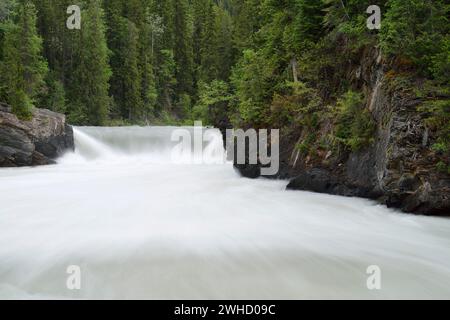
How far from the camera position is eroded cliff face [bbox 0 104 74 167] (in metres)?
17.4

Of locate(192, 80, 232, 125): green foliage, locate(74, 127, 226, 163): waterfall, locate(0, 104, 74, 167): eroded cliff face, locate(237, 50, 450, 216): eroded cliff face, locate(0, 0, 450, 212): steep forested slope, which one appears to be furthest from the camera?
locate(192, 80, 232, 125): green foliage

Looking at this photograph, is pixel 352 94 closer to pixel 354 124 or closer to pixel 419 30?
pixel 354 124

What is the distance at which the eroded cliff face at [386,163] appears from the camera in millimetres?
7309

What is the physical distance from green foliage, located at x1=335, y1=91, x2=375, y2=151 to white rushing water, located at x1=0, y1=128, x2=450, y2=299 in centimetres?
131

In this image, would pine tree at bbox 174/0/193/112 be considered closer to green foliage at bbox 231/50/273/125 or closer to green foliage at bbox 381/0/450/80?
green foliage at bbox 231/50/273/125

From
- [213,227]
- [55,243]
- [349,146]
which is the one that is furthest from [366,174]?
[55,243]

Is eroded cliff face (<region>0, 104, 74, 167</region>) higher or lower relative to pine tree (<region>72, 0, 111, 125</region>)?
lower

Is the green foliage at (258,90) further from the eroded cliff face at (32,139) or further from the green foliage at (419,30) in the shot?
the eroded cliff face at (32,139)

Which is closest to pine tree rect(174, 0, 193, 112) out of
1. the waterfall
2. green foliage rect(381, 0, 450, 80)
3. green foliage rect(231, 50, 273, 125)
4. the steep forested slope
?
the steep forested slope

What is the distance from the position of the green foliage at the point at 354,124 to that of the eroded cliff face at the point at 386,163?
0.15m

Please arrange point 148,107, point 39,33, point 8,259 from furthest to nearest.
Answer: point 148,107 → point 39,33 → point 8,259
